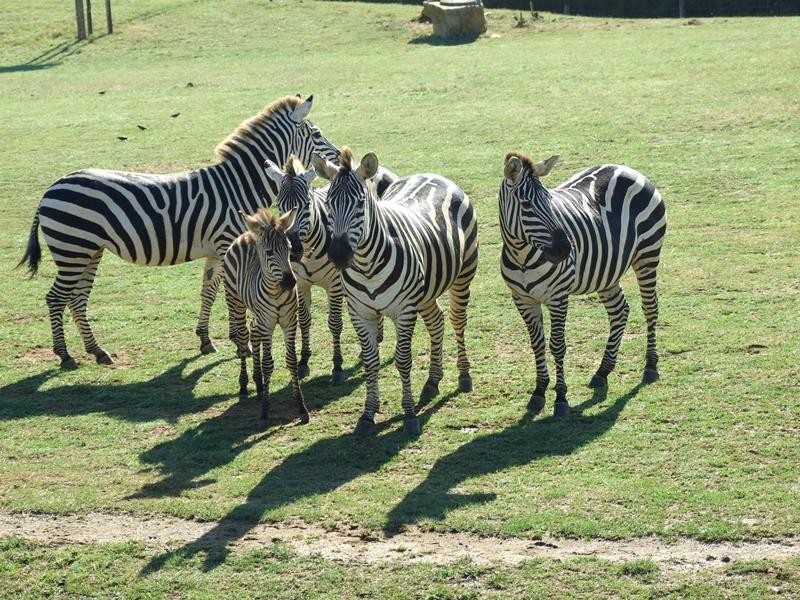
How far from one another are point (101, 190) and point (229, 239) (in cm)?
156

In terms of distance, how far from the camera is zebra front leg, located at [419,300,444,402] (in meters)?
11.2

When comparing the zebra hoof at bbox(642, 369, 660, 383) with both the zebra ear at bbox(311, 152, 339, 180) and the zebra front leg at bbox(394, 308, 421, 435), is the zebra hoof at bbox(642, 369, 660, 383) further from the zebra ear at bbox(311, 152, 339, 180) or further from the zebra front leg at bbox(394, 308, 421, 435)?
the zebra ear at bbox(311, 152, 339, 180)

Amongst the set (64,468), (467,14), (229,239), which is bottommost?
(64,468)

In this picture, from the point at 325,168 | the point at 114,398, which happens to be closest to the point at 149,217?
the point at 114,398

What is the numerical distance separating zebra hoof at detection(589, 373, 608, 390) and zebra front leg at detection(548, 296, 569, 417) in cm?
66

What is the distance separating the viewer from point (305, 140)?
13.9 metres

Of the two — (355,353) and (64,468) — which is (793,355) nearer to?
(355,353)

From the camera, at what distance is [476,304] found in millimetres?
14055

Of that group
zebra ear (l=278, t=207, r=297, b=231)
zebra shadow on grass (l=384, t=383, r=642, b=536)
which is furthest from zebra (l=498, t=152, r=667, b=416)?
zebra ear (l=278, t=207, r=297, b=231)

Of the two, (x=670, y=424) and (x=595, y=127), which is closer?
(x=670, y=424)

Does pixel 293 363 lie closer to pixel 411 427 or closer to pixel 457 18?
pixel 411 427

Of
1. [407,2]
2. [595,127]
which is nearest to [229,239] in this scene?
[595,127]

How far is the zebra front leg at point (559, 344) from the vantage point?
10.3m

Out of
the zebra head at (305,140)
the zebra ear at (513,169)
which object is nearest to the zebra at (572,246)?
the zebra ear at (513,169)
